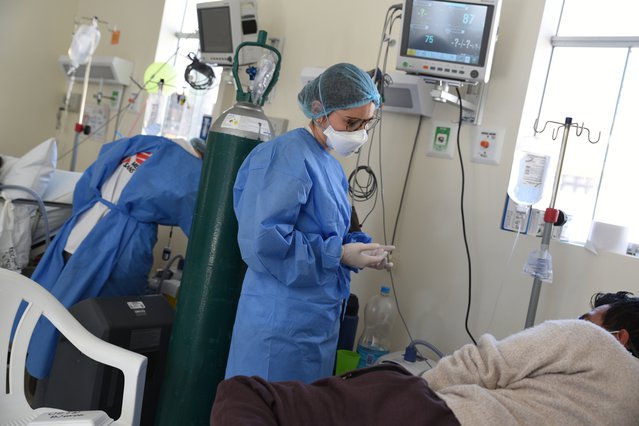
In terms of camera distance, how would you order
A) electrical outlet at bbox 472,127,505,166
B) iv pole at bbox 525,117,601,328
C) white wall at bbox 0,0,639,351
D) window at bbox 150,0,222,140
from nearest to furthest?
iv pole at bbox 525,117,601,328 < white wall at bbox 0,0,639,351 < electrical outlet at bbox 472,127,505,166 < window at bbox 150,0,222,140

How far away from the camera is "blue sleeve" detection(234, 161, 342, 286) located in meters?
1.75

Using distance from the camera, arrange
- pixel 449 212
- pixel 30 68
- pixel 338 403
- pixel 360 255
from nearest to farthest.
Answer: pixel 338 403 → pixel 360 255 → pixel 449 212 → pixel 30 68

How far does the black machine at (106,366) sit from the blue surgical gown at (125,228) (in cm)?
20

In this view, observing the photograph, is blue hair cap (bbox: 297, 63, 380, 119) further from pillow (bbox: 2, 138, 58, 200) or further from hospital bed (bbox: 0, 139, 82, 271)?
pillow (bbox: 2, 138, 58, 200)

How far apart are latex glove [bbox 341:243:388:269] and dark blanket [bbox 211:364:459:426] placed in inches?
28.2

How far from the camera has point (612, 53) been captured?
7.79 feet

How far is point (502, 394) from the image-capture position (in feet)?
3.80

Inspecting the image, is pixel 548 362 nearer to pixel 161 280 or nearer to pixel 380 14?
pixel 380 14

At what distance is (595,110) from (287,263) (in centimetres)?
142

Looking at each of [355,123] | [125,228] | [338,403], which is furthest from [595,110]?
[125,228]

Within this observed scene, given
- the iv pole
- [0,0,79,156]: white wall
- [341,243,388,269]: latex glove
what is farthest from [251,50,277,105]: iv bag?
[0,0,79,156]: white wall

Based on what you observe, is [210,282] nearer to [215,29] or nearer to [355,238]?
[355,238]

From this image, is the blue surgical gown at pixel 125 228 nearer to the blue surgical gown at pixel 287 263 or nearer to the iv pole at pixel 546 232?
the blue surgical gown at pixel 287 263

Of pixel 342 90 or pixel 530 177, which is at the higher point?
pixel 342 90
